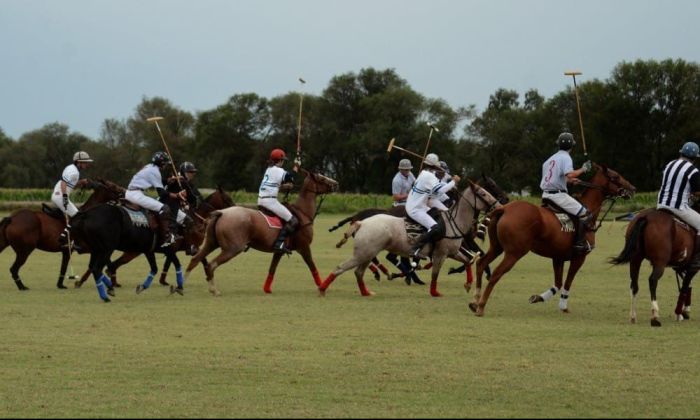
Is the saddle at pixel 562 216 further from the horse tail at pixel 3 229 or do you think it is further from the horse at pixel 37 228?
the horse tail at pixel 3 229

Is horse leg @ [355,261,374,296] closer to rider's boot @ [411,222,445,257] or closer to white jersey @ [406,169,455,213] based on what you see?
rider's boot @ [411,222,445,257]

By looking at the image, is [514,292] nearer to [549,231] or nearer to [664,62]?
[549,231]

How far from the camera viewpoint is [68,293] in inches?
740

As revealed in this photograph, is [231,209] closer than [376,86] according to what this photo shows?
Yes

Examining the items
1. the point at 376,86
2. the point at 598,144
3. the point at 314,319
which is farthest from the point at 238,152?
Answer: the point at 314,319

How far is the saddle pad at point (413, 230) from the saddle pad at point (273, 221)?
2281 millimetres

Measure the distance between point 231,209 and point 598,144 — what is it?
65.7 m

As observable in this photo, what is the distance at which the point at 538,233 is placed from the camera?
1543cm

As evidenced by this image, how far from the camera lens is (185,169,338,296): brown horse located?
59.8 feet

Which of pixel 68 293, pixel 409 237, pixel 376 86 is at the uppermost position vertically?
pixel 376 86

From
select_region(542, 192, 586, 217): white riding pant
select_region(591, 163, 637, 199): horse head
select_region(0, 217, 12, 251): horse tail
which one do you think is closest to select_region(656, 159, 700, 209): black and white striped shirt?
select_region(542, 192, 586, 217): white riding pant

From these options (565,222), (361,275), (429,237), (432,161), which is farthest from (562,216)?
(361,275)

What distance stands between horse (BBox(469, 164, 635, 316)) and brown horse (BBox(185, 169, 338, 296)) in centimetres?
408

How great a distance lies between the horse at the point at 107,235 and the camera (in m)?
17.2
